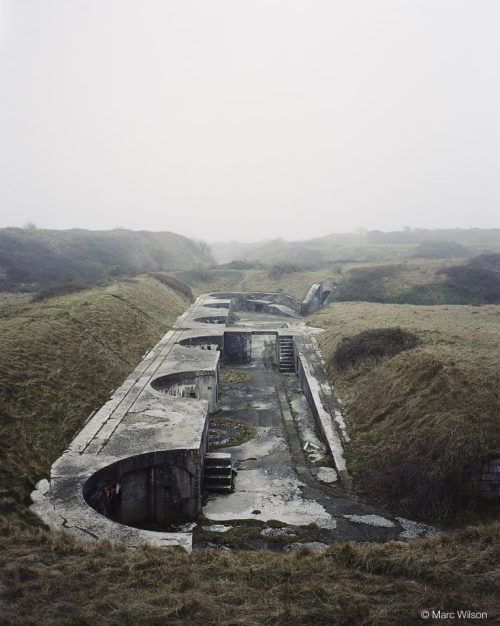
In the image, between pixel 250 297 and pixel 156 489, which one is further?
pixel 250 297

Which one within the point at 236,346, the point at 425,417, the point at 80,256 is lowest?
the point at 236,346

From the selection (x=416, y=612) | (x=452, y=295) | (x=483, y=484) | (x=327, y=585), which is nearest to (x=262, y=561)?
(x=327, y=585)

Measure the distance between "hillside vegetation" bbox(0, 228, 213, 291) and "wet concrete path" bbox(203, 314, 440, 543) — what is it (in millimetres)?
25050

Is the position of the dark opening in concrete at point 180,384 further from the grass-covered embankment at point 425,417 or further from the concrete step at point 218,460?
the grass-covered embankment at point 425,417

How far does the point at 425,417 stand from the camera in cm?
1059

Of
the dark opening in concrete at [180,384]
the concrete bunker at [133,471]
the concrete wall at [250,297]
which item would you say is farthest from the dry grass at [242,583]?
the concrete wall at [250,297]

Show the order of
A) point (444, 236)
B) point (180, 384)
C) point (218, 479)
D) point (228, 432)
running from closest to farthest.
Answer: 1. point (218, 479)
2. point (228, 432)
3. point (180, 384)
4. point (444, 236)

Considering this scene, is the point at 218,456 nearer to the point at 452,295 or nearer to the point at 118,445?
the point at 118,445

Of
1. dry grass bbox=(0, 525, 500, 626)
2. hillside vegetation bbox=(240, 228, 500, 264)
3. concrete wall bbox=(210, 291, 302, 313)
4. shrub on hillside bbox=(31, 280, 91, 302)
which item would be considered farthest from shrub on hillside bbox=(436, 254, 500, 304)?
dry grass bbox=(0, 525, 500, 626)

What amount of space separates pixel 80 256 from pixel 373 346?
4291cm

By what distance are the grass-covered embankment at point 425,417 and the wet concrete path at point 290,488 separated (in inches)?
28.2

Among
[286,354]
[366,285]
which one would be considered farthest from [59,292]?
[366,285]

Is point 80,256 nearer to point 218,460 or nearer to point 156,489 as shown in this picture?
point 218,460

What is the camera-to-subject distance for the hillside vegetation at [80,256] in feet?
→ 128
